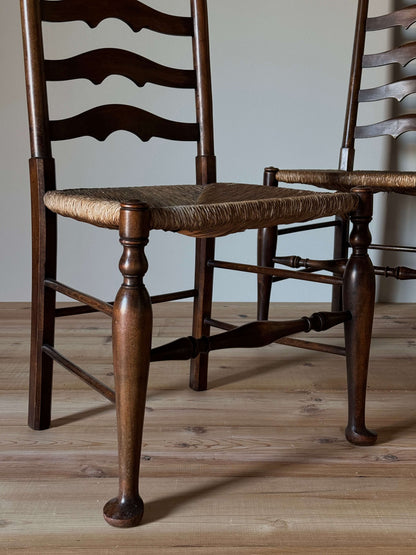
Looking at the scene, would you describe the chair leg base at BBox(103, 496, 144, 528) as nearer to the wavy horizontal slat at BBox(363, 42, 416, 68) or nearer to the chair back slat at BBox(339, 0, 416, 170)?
the chair back slat at BBox(339, 0, 416, 170)

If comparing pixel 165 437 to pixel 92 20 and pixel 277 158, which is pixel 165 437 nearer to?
pixel 92 20

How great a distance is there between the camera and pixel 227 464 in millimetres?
1062

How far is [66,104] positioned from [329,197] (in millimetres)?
1204

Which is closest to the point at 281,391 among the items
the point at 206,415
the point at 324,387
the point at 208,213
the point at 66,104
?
the point at 324,387

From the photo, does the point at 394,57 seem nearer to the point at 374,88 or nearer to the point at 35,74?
the point at 374,88

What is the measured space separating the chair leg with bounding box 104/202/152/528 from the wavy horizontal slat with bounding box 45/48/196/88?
405 millimetres

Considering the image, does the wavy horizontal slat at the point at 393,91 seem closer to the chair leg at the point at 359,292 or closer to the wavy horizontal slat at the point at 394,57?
the wavy horizontal slat at the point at 394,57

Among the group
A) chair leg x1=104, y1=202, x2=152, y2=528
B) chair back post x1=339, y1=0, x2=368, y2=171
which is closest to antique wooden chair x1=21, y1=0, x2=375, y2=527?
chair leg x1=104, y1=202, x2=152, y2=528

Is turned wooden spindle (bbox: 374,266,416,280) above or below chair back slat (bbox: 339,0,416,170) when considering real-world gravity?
below

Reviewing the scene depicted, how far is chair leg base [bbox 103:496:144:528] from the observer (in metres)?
0.88

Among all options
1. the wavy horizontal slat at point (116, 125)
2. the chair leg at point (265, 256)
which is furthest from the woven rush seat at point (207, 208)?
the chair leg at point (265, 256)

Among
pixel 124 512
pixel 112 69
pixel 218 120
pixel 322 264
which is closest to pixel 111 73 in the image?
pixel 112 69

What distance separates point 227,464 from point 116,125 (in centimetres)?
62

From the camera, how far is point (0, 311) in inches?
80.0
